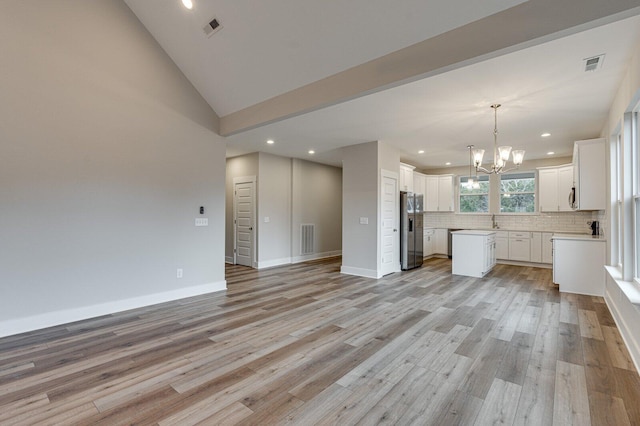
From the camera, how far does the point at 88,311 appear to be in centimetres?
367

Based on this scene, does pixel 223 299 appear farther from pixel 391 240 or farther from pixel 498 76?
pixel 498 76

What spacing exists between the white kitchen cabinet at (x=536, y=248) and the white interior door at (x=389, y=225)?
3.60m

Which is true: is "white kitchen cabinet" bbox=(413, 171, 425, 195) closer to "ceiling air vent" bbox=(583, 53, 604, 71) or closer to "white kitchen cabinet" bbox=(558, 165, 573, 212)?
"white kitchen cabinet" bbox=(558, 165, 573, 212)

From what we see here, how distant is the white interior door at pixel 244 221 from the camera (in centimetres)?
722

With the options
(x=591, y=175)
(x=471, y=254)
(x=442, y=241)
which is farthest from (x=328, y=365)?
(x=442, y=241)

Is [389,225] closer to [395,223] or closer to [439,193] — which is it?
[395,223]

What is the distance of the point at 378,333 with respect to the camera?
10.6 ft

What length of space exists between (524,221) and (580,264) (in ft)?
10.6

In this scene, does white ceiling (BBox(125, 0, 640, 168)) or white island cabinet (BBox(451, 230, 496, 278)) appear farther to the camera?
white island cabinet (BBox(451, 230, 496, 278))

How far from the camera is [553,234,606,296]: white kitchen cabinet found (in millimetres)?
4762

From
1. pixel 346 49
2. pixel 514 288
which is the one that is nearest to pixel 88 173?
pixel 346 49

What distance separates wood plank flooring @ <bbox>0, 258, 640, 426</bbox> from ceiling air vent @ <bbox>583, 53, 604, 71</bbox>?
283 centimetres

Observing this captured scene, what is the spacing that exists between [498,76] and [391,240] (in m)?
3.82

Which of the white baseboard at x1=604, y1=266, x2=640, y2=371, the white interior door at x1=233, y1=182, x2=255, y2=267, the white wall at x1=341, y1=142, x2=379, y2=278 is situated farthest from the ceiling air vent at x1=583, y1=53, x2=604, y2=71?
the white interior door at x1=233, y1=182, x2=255, y2=267
